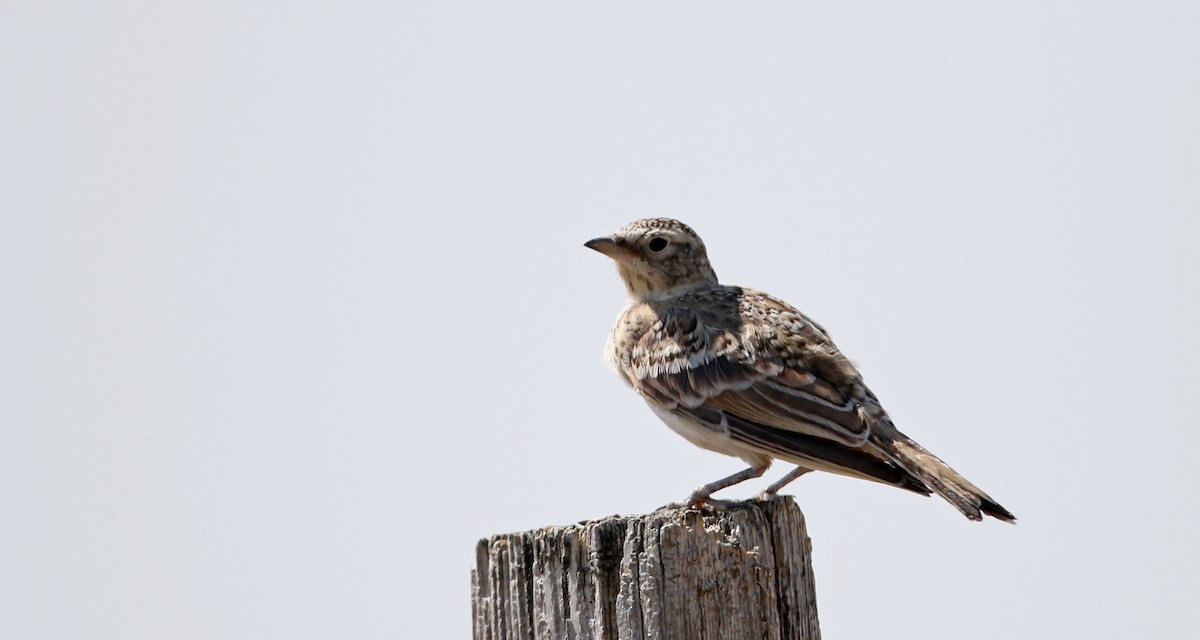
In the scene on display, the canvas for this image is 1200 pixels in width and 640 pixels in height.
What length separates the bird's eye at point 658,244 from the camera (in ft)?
30.7

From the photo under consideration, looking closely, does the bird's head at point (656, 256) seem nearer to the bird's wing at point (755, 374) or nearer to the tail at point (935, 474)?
the bird's wing at point (755, 374)

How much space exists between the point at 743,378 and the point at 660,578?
3.22m

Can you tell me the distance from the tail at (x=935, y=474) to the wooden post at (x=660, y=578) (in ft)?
4.50

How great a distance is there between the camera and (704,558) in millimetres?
4684

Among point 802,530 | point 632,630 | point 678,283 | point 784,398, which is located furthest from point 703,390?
point 632,630

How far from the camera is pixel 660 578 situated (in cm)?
462

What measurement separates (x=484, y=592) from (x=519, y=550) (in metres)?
0.28

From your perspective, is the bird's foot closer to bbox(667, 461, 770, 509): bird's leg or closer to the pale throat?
bbox(667, 461, 770, 509): bird's leg

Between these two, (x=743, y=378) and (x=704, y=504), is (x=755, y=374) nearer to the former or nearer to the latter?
(x=743, y=378)

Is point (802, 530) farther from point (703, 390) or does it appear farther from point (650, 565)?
point (703, 390)

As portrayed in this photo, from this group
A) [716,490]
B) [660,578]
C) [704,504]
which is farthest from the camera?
[716,490]

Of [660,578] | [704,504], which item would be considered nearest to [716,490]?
[704,504]

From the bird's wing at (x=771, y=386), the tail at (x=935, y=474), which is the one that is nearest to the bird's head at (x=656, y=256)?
the bird's wing at (x=771, y=386)

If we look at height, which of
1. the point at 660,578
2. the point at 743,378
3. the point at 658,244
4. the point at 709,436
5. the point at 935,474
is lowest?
the point at 660,578
